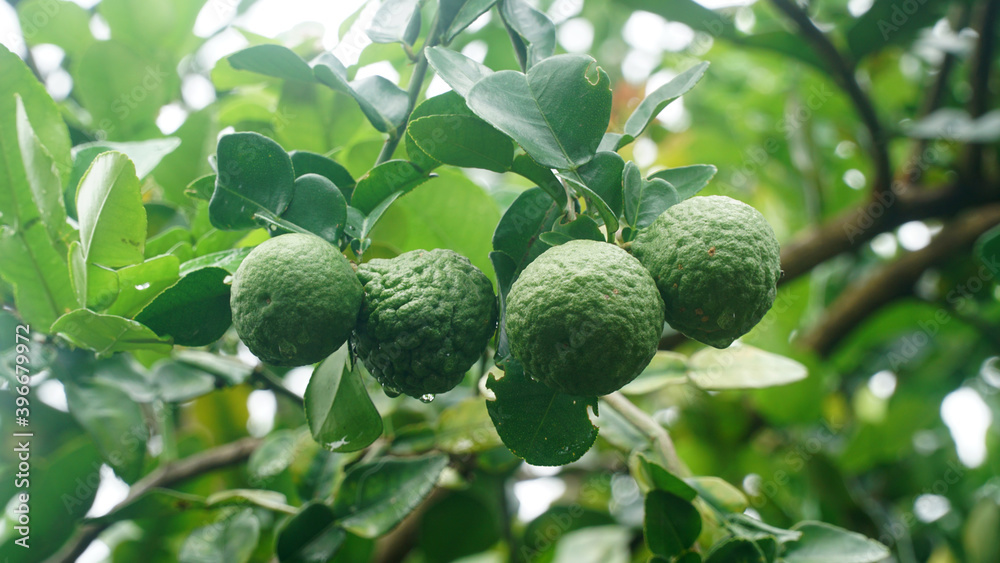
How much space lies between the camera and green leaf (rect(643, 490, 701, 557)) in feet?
2.47

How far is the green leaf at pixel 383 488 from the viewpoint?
0.88 meters

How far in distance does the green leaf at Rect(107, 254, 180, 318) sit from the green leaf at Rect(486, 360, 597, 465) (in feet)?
1.13

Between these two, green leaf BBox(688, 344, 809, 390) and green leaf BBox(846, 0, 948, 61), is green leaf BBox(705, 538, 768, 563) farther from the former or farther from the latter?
green leaf BBox(846, 0, 948, 61)

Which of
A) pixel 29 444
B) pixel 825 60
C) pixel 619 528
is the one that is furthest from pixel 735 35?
pixel 29 444

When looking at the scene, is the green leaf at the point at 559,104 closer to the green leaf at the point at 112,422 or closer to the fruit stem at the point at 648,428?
the fruit stem at the point at 648,428

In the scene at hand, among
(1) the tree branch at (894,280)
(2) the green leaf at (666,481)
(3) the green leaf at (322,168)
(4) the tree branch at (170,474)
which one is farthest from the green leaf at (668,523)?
(1) the tree branch at (894,280)

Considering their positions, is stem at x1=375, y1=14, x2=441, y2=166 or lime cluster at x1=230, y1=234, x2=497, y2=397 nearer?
lime cluster at x1=230, y1=234, x2=497, y2=397

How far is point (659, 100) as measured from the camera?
0.63 metres

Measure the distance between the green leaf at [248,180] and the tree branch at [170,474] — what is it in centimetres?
64

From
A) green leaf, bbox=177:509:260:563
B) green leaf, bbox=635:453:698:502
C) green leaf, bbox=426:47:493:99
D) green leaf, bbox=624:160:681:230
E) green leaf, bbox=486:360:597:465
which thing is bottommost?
green leaf, bbox=177:509:260:563

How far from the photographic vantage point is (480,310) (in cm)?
63

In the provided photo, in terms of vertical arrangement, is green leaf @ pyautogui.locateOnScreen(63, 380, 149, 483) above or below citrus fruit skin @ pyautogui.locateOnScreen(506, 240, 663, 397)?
below

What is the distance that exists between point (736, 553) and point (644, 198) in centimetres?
38

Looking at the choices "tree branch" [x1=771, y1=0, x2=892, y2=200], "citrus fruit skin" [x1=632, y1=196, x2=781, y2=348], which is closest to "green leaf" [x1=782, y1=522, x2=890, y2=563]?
"citrus fruit skin" [x1=632, y1=196, x2=781, y2=348]
